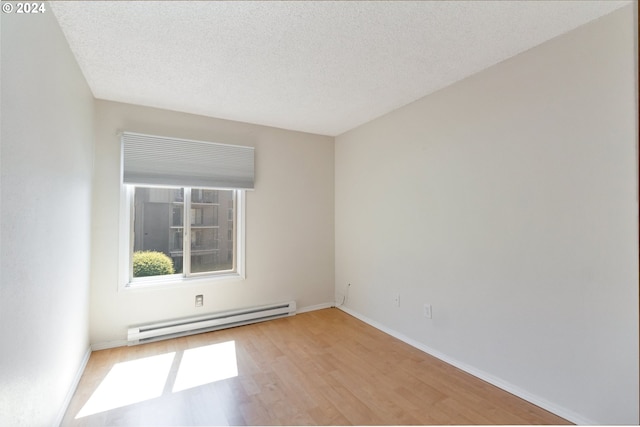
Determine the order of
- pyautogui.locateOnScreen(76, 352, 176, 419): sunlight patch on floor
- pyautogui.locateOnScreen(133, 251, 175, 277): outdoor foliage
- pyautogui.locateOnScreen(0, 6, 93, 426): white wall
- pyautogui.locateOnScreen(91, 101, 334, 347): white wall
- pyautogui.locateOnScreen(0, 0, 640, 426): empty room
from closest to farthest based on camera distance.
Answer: pyautogui.locateOnScreen(0, 6, 93, 426): white wall
pyautogui.locateOnScreen(0, 0, 640, 426): empty room
pyautogui.locateOnScreen(76, 352, 176, 419): sunlight patch on floor
pyautogui.locateOnScreen(91, 101, 334, 347): white wall
pyautogui.locateOnScreen(133, 251, 175, 277): outdoor foliage

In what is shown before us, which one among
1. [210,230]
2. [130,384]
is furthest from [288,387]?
[210,230]

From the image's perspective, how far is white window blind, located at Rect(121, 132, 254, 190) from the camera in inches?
114

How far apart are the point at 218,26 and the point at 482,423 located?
116 inches

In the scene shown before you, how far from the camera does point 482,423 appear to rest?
68.4 inches

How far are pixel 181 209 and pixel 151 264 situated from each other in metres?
0.68

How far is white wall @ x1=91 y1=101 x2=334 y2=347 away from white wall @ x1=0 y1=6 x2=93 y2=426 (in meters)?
0.60

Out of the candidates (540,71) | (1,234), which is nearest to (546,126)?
(540,71)

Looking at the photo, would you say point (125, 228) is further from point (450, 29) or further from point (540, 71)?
point (540, 71)

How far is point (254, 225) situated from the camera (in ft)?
11.6

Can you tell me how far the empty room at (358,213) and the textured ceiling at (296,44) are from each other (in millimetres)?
19

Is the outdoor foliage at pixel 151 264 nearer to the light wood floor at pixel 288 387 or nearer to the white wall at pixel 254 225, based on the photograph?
the white wall at pixel 254 225

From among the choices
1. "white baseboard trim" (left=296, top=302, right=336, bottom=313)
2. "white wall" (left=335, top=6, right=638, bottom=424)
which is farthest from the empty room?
"white baseboard trim" (left=296, top=302, right=336, bottom=313)

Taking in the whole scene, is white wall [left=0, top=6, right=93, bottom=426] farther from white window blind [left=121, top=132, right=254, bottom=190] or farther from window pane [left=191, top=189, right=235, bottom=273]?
window pane [left=191, top=189, right=235, bottom=273]

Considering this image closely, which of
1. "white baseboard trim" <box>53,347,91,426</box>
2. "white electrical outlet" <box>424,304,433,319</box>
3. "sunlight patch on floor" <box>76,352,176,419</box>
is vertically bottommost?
"sunlight patch on floor" <box>76,352,176,419</box>
